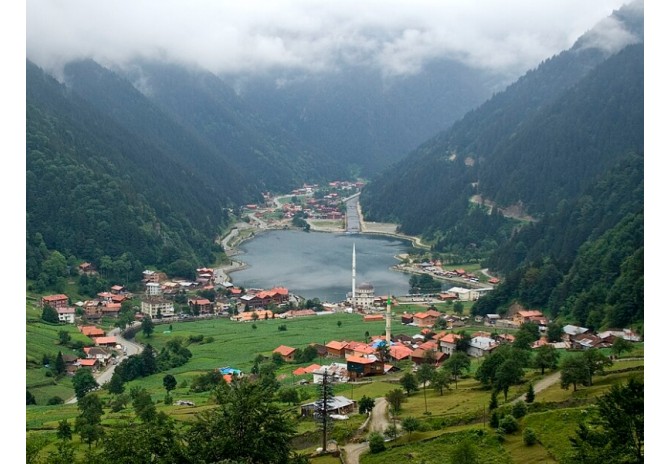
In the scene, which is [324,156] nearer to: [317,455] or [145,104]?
[145,104]

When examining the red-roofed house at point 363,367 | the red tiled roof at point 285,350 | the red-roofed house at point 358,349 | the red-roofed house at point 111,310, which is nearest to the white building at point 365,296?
the red-roofed house at point 111,310

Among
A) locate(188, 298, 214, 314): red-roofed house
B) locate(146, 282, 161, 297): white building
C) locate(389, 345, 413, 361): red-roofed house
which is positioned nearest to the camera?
locate(389, 345, 413, 361): red-roofed house

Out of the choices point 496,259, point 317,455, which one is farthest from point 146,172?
point 317,455

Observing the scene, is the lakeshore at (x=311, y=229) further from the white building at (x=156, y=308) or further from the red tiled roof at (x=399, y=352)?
the red tiled roof at (x=399, y=352)

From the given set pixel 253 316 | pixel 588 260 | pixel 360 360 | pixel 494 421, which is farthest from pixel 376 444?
pixel 588 260

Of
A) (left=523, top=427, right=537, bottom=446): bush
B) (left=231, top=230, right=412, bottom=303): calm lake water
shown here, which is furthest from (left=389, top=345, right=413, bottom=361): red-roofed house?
(left=231, top=230, right=412, bottom=303): calm lake water

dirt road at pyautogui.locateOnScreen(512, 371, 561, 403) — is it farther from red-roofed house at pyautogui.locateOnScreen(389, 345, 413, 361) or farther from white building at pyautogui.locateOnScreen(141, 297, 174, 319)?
white building at pyautogui.locateOnScreen(141, 297, 174, 319)

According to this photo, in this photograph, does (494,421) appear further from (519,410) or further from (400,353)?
(400,353)
